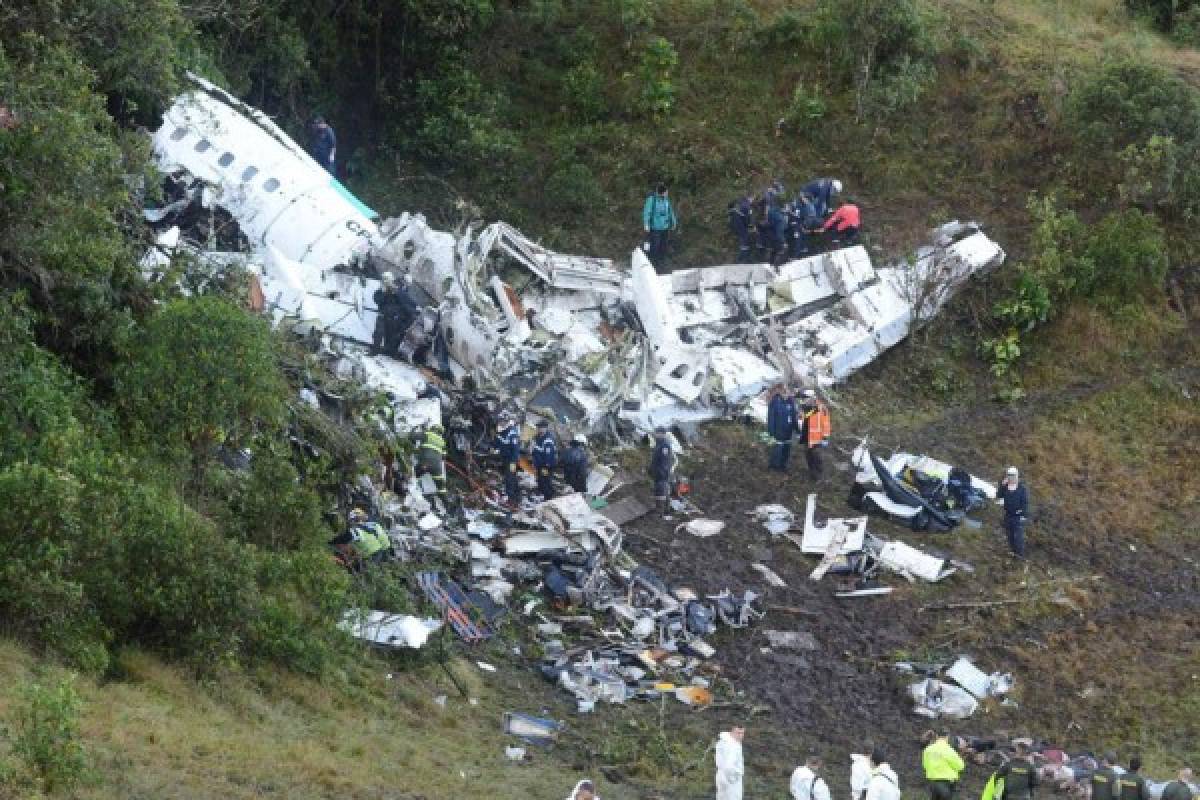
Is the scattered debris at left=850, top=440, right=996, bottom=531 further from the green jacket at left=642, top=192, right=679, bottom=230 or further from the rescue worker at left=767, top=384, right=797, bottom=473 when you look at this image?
the green jacket at left=642, top=192, right=679, bottom=230

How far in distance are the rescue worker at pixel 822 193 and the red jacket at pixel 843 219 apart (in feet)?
0.61

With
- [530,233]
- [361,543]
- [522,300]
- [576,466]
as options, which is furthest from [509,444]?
[530,233]

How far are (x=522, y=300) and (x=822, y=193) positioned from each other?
6.17 metres

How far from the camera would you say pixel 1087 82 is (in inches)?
1280

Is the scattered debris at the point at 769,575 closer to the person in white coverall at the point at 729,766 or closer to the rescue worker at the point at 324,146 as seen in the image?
the person in white coverall at the point at 729,766

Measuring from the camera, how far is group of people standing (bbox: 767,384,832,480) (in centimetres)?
2612

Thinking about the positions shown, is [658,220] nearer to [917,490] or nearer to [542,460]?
[917,490]

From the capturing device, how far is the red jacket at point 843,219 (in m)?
31.1

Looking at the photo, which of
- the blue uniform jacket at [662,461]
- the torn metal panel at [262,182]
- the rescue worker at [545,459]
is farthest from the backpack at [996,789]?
the torn metal panel at [262,182]

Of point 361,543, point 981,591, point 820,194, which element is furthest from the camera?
point 820,194

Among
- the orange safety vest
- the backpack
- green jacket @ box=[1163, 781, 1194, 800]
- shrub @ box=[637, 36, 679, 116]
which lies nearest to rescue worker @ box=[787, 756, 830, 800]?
the backpack

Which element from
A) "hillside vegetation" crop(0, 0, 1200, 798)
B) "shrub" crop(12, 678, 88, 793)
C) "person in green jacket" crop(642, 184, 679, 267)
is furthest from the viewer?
"person in green jacket" crop(642, 184, 679, 267)

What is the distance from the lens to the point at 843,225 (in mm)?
31078

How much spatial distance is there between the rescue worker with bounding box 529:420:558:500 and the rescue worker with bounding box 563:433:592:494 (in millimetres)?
196
